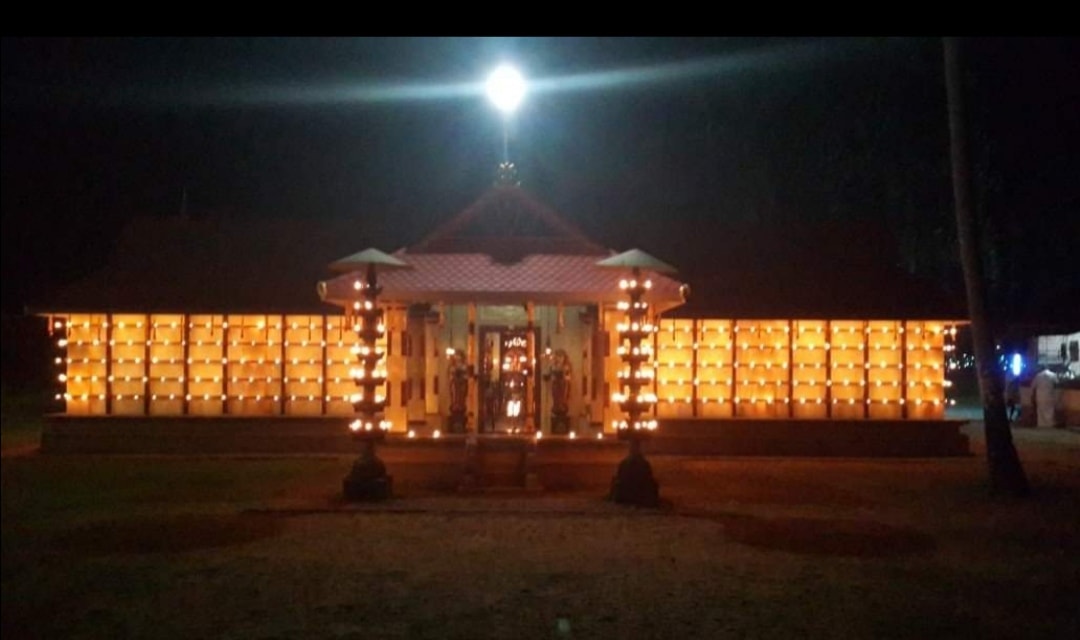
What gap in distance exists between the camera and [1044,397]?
33500 millimetres

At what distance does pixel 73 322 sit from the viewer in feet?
81.7

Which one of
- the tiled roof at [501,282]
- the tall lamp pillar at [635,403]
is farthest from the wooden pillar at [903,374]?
the tall lamp pillar at [635,403]

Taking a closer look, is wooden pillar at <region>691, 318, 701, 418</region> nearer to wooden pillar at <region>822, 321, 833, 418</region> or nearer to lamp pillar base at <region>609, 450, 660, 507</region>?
wooden pillar at <region>822, 321, 833, 418</region>

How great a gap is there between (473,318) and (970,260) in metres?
8.40

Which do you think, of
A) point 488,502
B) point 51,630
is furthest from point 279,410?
point 51,630

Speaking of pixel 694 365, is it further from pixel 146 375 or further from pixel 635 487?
pixel 146 375

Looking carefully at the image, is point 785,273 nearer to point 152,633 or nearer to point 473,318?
point 473,318

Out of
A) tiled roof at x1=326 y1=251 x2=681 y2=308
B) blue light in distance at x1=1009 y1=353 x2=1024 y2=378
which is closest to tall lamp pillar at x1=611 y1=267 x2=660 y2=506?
tiled roof at x1=326 y1=251 x2=681 y2=308

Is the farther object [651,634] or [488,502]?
[488,502]

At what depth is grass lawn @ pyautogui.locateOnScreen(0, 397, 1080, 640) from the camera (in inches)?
383

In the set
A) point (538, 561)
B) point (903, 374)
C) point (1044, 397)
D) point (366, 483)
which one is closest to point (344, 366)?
point (366, 483)

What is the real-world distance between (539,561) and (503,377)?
10467 millimetres

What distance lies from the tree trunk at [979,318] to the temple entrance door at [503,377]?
790cm

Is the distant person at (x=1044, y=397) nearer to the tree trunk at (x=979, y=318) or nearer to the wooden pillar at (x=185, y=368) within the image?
the tree trunk at (x=979, y=318)
